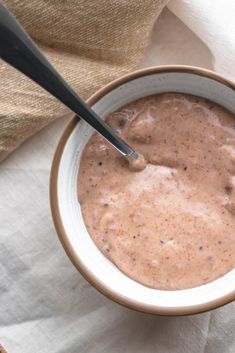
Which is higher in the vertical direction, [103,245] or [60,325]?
[103,245]

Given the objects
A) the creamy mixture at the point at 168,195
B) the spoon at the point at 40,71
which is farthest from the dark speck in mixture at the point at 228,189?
the spoon at the point at 40,71

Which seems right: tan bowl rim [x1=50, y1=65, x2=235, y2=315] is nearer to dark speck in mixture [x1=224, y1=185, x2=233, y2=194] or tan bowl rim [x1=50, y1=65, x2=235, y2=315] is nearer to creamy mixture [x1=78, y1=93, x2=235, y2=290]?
creamy mixture [x1=78, y1=93, x2=235, y2=290]

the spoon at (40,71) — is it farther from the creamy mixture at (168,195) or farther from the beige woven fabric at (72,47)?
the beige woven fabric at (72,47)

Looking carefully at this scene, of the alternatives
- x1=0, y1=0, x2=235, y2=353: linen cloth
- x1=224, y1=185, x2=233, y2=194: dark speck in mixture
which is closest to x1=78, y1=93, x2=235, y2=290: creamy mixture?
x1=224, y1=185, x2=233, y2=194: dark speck in mixture

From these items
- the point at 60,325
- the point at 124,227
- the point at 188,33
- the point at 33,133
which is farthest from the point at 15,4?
the point at 60,325

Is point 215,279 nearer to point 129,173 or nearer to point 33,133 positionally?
point 129,173

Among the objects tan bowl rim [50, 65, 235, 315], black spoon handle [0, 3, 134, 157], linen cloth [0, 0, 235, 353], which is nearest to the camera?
black spoon handle [0, 3, 134, 157]
